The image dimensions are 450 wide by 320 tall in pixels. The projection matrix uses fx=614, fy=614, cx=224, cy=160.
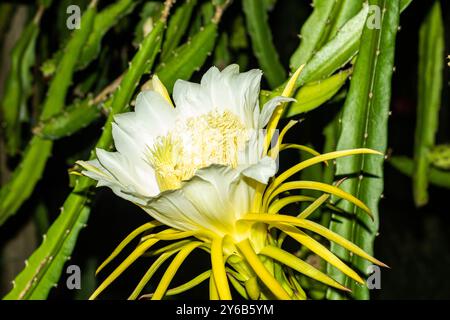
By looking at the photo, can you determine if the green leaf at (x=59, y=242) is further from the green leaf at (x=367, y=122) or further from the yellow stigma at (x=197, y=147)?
the green leaf at (x=367, y=122)

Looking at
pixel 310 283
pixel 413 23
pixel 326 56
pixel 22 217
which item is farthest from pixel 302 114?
pixel 22 217

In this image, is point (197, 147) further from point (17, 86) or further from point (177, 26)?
point (17, 86)

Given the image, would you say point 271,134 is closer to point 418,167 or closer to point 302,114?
point 302,114

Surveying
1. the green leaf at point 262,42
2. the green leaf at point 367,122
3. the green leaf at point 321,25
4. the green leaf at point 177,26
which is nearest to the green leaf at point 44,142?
the green leaf at point 177,26

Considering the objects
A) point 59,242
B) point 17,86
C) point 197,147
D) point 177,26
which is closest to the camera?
point 197,147

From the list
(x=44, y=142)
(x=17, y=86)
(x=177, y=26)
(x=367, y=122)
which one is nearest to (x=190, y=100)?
(x=367, y=122)
